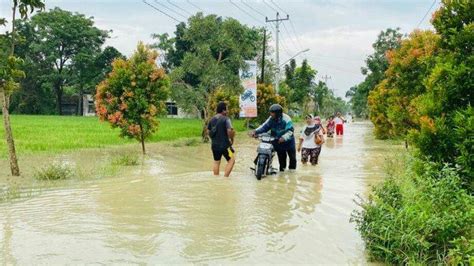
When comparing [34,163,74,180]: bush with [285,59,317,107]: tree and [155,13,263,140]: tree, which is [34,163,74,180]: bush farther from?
[285,59,317,107]: tree

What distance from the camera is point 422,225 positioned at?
478cm

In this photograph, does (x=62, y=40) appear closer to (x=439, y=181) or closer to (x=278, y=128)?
(x=278, y=128)

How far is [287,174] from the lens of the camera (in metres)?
12.2

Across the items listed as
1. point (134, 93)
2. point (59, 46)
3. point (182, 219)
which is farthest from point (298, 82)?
point (182, 219)

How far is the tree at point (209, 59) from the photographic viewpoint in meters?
24.2

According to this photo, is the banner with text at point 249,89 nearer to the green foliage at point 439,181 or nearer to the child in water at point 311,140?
the child in water at point 311,140

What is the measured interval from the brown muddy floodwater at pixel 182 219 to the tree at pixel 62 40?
183 feet

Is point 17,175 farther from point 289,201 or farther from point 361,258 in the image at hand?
point 361,258

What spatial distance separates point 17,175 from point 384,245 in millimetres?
9199

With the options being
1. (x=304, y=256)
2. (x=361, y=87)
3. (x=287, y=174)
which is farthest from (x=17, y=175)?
(x=361, y=87)

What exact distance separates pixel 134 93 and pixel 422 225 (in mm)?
14157

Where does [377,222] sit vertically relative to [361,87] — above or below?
below

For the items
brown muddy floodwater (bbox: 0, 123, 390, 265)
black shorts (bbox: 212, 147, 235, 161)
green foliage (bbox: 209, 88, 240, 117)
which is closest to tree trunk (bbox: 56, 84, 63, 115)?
green foliage (bbox: 209, 88, 240, 117)

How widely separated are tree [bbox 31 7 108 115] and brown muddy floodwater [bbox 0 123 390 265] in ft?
183
